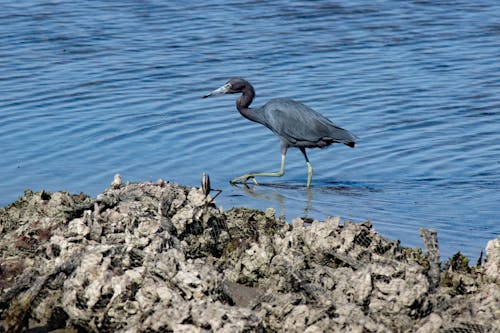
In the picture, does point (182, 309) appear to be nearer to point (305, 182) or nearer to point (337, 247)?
point (337, 247)

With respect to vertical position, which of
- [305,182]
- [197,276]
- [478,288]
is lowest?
[305,182]

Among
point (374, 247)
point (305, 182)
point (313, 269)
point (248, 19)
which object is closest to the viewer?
point (313, 269)

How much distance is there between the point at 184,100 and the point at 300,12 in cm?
620

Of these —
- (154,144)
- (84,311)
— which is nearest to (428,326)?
(84,311)

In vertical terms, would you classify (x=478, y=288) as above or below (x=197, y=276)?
below

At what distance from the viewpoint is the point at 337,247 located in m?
5.16

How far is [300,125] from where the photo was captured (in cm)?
973

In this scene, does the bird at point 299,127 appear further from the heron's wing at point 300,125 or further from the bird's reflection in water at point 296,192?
the bird's reflection in water at point 296,192

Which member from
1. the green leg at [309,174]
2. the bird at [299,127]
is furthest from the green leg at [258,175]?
the green leg at [309,174]

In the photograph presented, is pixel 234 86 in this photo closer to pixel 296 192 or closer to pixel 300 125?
pixel 300 125

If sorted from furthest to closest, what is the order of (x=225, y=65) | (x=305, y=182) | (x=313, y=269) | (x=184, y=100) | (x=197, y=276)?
1. (x=225, y=65)
2. (x=184, y=100)
3. (x=305, y=182)
4. (x=313, y=269)
5. (x=197, y=276)

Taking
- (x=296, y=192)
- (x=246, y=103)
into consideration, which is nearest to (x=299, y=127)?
(x=246, y=103)

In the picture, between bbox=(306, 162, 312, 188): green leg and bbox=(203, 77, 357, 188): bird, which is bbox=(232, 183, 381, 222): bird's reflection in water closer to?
bbox=(306, 162, 312, 188): green leg

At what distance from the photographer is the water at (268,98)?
27.8 ft
